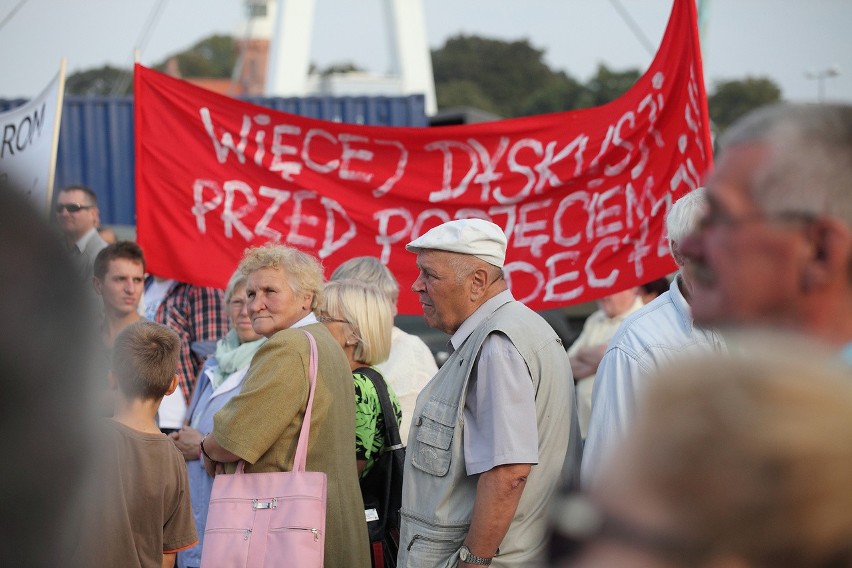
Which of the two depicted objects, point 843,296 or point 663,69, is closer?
point 843,296

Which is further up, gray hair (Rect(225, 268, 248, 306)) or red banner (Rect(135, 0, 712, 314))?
red banner (Rect(135, 0, 712, 314))

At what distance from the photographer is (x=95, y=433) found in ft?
3.30

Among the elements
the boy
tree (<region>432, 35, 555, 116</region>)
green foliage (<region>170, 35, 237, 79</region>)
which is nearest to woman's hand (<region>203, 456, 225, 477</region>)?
the boy

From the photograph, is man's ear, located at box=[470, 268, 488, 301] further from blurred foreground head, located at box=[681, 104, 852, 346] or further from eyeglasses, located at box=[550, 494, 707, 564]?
eyeglasses, located at box=[550, 494, 707, 564]

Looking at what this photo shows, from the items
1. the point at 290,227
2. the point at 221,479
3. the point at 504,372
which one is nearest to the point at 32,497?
the point at 504,372

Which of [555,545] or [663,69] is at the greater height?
[663,69]

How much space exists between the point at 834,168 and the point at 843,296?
16cm

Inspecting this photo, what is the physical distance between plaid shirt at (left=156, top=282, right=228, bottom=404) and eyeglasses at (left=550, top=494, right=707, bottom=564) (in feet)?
15.6

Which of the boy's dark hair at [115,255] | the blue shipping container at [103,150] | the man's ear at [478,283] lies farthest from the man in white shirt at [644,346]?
the blue shipping container at [103,150]

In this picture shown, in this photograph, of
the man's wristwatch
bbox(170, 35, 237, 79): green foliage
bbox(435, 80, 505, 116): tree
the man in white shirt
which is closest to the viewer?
the man in white shirt

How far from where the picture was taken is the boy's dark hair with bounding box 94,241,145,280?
5.09 metres

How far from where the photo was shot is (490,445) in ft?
9.99

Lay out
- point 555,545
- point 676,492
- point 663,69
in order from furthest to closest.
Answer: point 663,69, point 555,545, point 676,492

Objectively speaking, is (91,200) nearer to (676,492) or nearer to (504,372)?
(504,372)
